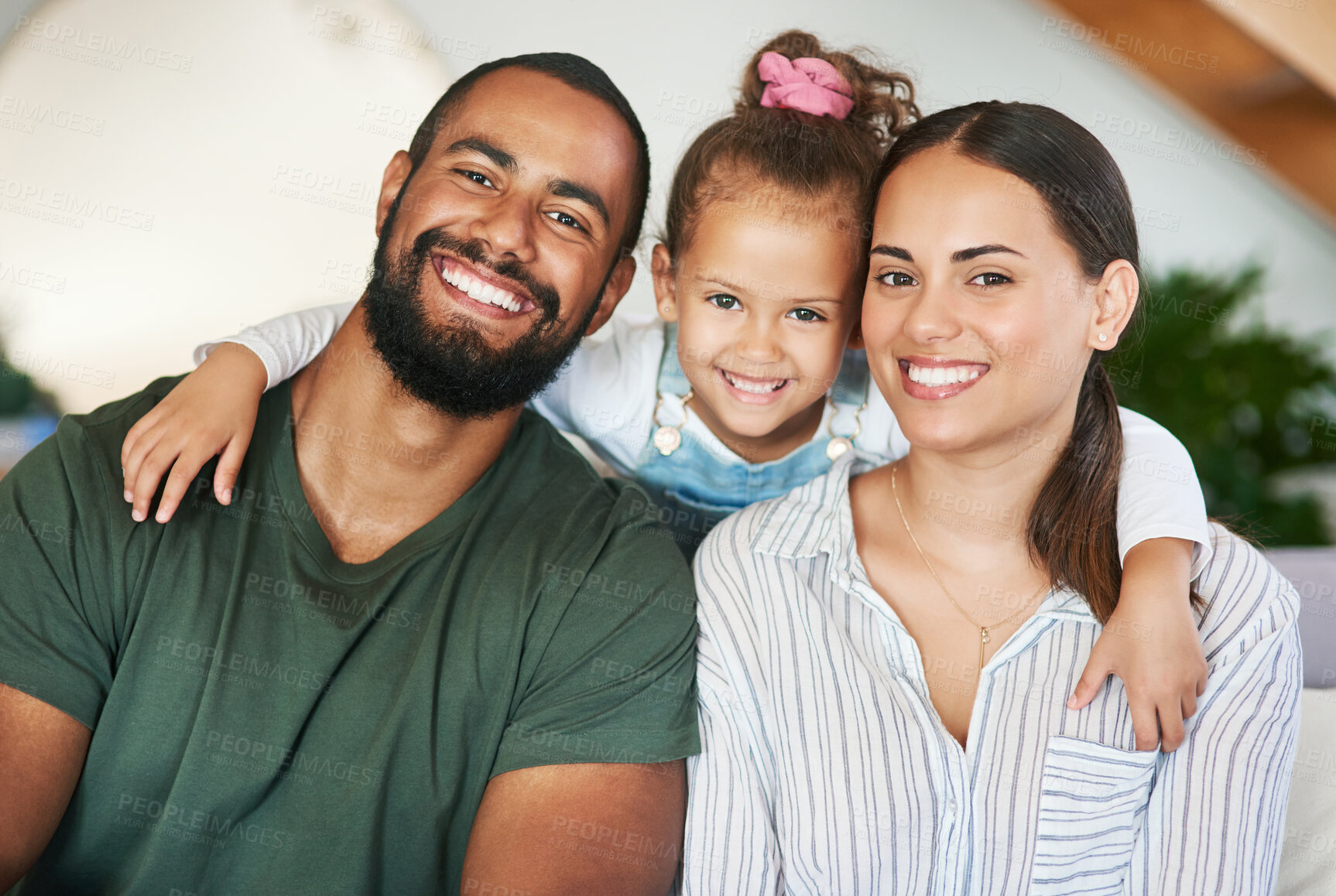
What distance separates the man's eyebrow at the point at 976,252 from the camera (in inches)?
50.6

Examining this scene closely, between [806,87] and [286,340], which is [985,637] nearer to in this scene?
[806,87]

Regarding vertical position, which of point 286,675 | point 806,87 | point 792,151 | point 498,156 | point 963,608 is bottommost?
point 286,675

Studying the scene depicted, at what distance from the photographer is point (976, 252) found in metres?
1.29

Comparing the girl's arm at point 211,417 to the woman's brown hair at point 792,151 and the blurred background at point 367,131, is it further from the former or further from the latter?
the blurred background at point 367,131

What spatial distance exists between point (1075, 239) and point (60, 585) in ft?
4.56

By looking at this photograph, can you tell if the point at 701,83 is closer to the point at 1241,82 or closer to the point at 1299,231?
the point at 1241,82

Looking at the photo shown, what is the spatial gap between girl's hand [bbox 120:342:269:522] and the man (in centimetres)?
5

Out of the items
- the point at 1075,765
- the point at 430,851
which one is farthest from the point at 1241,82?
the point at 430,851

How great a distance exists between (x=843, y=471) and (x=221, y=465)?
0.92m

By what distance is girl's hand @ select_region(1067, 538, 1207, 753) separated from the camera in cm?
121

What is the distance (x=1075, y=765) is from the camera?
127 cm

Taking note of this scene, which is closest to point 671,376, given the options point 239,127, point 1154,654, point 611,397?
point 611,397

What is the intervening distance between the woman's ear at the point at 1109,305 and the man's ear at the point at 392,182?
1.06 m

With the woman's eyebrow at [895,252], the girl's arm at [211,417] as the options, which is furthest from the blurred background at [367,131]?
the girl's arm at [211,417]
